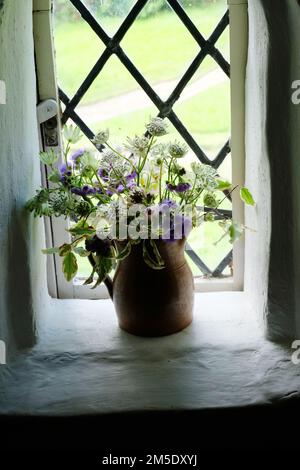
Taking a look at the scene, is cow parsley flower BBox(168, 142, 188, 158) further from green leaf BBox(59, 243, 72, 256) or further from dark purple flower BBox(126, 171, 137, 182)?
green leaf BBox(59, 243, 72, 256)

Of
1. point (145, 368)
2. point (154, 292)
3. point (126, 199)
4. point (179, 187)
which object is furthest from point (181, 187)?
point (145, 368)

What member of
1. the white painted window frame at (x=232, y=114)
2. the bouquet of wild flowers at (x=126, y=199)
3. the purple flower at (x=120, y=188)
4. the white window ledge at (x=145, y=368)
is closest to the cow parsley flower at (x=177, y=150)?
the bouquet of wild flowers at (x=126, y=199)

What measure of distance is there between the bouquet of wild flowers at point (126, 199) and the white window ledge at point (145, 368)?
0.16 m

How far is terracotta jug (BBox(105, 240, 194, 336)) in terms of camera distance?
117 cm

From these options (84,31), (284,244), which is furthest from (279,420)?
(84,31)

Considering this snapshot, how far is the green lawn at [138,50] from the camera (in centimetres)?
128

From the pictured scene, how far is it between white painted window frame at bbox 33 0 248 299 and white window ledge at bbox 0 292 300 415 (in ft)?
0.29

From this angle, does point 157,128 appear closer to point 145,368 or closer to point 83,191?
point 83,191

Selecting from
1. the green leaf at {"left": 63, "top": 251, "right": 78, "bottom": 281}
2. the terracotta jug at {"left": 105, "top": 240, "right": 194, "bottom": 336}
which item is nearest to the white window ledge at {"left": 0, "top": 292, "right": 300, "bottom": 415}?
the terracotta jug at {"left": 105, "top": 240, "right": 194, "bottom": 336}

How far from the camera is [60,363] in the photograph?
1.17m

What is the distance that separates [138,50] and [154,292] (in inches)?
20.2

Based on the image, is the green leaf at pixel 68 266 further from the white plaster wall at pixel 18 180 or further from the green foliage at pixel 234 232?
the green foliage at pixel 234 232

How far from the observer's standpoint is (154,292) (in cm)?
117

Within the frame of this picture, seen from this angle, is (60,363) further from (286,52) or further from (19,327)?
(286,52)
